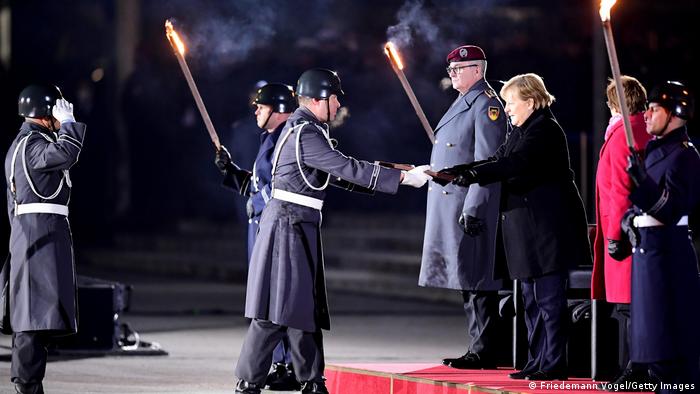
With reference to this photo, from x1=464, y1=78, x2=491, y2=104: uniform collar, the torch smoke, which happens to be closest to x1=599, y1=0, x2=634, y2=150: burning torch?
x1=464, y1=78, x2=491, y2=104: uniform collar

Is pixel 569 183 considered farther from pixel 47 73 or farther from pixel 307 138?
pixel 47 73

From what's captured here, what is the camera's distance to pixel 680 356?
841cm

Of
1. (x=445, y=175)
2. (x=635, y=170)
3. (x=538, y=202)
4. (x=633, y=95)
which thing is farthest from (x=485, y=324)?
(x=635, y=170)

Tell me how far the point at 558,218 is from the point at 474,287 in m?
0.80

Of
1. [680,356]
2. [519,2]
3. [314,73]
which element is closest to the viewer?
[680,356]

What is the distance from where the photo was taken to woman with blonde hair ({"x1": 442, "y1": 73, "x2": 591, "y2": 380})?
9555mm

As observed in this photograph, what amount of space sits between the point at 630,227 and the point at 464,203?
1795 millimetres

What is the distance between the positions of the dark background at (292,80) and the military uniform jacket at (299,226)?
19.8 ft

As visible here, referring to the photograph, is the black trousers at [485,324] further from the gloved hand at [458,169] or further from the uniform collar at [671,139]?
the uniform collar at [671,139]

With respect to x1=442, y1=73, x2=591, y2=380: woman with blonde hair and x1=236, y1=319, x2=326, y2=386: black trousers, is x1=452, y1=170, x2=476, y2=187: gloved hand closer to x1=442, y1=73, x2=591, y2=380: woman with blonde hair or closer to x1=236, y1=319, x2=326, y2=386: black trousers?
x1=442, y1=73, x2=591, y2=380: woman with blonde hair

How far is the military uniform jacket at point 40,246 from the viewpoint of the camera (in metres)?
9.89

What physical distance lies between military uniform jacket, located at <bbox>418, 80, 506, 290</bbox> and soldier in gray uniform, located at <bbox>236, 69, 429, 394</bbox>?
579mm

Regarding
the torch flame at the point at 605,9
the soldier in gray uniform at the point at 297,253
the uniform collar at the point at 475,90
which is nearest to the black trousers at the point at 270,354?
the soldier in gray uniform at the point at 297,253

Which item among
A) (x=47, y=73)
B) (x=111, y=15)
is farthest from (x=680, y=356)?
(x=111, y=15)
